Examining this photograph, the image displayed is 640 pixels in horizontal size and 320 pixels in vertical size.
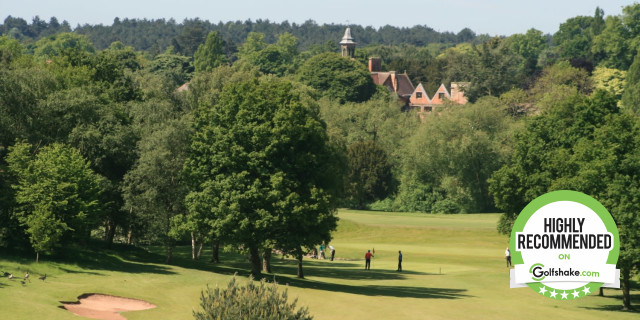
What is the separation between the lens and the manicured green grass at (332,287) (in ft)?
171

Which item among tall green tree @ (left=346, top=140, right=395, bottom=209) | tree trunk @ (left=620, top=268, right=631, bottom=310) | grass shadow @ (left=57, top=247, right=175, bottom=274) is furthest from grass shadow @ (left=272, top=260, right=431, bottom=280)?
tall green tree @ (left=346, top=140, right=395, bottom=209)

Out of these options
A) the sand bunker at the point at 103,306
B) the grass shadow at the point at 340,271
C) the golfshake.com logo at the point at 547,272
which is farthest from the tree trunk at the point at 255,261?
the golfshake.com logo at the point at 547,272

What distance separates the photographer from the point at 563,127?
7269cm

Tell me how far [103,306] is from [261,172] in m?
15.2

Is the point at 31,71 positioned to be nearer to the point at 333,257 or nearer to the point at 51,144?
the point at 51,144

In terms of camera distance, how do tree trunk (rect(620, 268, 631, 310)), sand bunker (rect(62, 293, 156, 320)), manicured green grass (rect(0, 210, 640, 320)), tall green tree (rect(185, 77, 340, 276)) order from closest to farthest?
sand bunker (rect(62, 293, 156, 320)), manicured green grass (rect(0, 210, 640, 320)), tree trunk (rect(620, 268, 631, 310)), tall green tree (rect(185, 77, 340, 276))

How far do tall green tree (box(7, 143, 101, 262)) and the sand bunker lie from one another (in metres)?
7.94

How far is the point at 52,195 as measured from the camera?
60312 millimetres

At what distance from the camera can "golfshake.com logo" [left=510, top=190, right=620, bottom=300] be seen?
47.8 metres

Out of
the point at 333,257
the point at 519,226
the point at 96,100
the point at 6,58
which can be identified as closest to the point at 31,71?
the point at 96,100

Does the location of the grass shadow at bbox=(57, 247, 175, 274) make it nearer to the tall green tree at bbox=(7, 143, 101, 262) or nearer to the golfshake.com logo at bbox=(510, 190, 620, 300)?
the tall green tree at bbox=(7, 143, 101, 262)

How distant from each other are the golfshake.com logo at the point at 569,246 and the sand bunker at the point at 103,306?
21.0m

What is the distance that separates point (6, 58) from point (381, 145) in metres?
70.3

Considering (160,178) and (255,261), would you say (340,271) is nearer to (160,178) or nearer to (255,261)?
(255,261)
